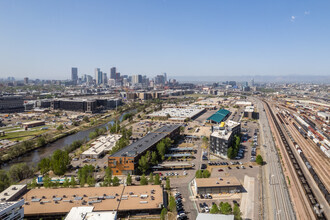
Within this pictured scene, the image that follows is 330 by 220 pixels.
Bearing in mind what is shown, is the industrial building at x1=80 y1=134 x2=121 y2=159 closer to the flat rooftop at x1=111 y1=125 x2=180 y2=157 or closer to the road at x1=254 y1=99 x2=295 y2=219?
the flat rooftop at x1=111 y1=125 x2=180 y2=157

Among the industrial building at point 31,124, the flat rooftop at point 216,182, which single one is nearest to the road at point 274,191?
the flat rooftop at point 216,182

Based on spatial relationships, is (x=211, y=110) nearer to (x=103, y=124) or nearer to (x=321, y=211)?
(x=103, y=124)

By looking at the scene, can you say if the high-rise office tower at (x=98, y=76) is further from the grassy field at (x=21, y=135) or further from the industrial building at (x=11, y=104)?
the grassy field at (x=21, y=135)

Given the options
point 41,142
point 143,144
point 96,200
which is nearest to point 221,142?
point 143,144

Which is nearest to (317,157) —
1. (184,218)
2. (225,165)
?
(225,165)

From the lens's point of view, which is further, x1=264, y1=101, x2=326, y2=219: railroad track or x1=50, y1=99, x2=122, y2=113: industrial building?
x1=50, y1=99, x2=122, y2=113: industrial building

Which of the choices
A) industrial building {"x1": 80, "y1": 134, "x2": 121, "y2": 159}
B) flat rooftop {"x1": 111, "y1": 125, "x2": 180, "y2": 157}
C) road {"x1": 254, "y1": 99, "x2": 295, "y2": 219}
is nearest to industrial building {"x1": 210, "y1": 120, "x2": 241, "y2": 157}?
road {"x1": 254, "y1": 99, "x2": 295, "y2": 219}

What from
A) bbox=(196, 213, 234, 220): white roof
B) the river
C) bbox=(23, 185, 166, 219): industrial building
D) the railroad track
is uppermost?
bbox=(196, 213, 234, 220): white roof
